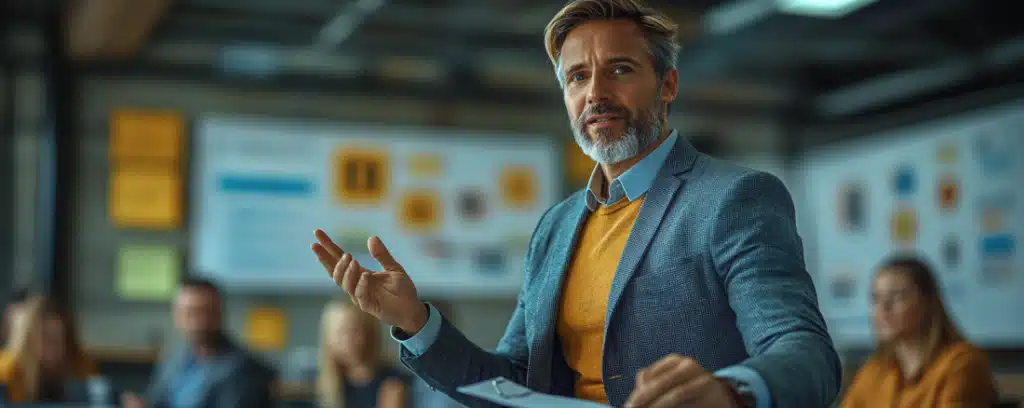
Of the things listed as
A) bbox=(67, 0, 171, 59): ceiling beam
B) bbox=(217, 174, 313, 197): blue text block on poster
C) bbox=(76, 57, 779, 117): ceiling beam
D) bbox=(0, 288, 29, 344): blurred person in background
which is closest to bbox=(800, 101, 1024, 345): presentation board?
bbox=(76, 57, 779, 117): ceiling beam

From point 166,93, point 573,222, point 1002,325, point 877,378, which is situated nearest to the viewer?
point 573,222

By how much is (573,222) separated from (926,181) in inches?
226

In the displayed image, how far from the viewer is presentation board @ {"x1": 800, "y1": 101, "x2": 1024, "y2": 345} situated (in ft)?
19.9

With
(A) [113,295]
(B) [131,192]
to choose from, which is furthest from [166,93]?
(A) [113,295]

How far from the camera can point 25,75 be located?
6254mm

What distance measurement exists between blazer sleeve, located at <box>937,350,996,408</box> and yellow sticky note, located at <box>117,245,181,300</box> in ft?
15.3

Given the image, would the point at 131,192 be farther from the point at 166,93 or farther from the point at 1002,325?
the point at 1002,325

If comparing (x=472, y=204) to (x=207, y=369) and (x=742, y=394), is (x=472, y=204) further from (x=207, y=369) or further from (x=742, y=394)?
(x=742, y=394)

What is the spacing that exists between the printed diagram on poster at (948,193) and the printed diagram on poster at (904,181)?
0.73ft

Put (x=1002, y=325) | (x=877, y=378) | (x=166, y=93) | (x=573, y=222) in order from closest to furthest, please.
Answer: (x=573, y=222) → (x=877, y=378) → (x=1002, y=325) → (x=166, y=93)

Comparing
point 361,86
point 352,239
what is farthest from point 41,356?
point 361,86

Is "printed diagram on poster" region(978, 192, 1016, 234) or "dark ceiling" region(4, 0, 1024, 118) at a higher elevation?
"dark ceiling" region(4, 0, 1024, 118)

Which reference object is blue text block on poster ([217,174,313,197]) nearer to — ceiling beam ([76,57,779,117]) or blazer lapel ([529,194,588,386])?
ceiling beam ([76,57,779,117])

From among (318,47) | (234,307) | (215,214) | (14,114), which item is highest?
(318,47)
